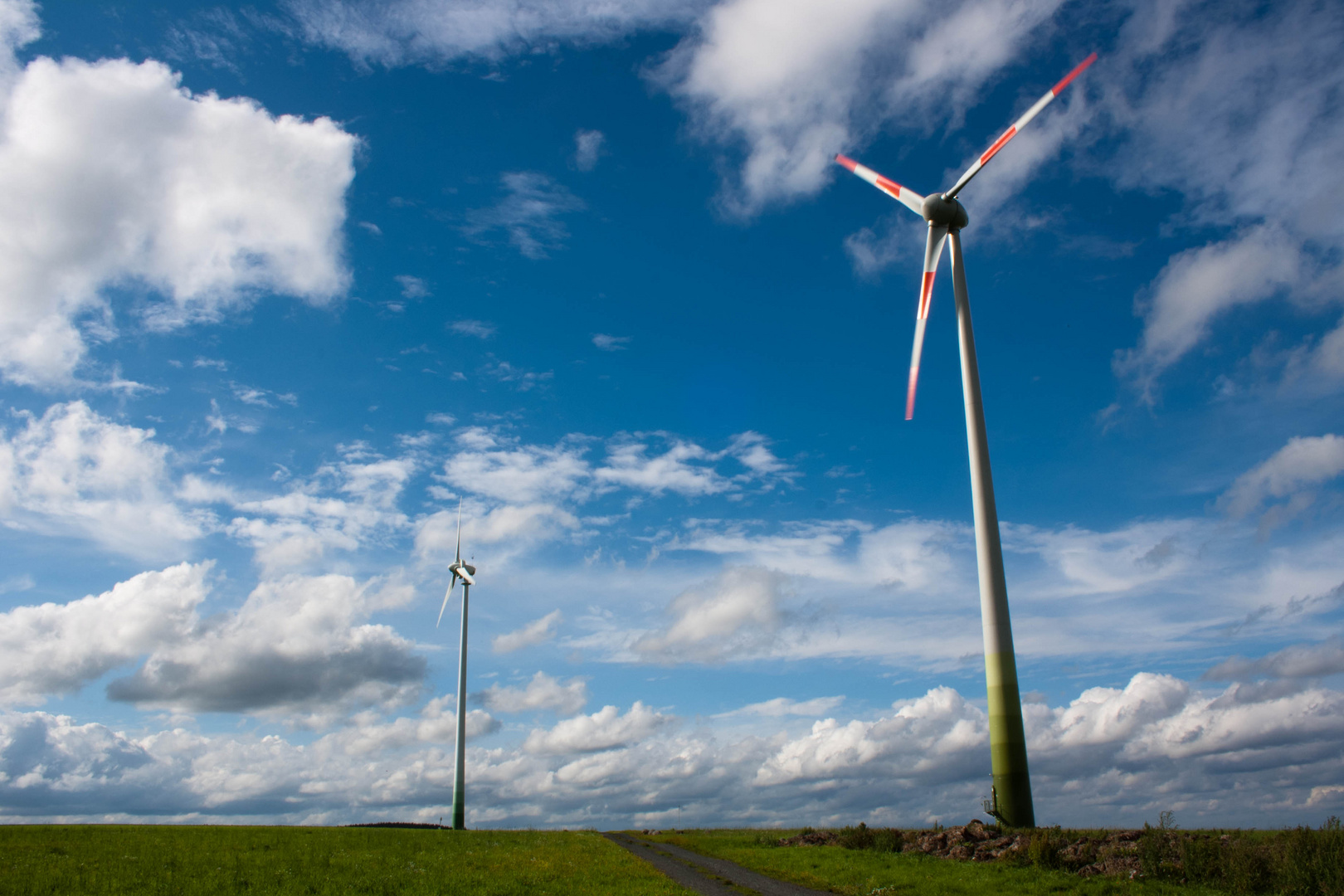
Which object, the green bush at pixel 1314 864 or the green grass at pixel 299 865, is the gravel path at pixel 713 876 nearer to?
the green grass at pixel 299 865

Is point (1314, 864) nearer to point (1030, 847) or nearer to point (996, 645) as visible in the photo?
point (1030, 847)

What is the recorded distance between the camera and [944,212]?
54.6 metres

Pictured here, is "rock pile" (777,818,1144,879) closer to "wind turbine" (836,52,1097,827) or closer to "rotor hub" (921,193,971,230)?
"wind turbine" (836,52,1097,827)

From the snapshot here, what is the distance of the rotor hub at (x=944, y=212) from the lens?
179ft

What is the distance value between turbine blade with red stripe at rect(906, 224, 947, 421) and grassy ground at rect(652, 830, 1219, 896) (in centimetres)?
2178

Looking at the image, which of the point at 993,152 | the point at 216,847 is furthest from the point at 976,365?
the point at 216,847

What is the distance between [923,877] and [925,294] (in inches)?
1320

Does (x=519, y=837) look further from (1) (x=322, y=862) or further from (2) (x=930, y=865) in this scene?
(2) (x=930, y=865)

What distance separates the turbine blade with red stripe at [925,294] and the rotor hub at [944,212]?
1.43 ft

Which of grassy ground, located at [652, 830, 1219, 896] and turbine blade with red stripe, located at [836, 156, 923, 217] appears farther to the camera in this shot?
turbine blade with red stripe, located at [836, 156, 923, 217]

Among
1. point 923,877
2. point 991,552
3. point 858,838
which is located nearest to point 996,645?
point 991,552

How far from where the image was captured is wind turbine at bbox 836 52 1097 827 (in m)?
41.9

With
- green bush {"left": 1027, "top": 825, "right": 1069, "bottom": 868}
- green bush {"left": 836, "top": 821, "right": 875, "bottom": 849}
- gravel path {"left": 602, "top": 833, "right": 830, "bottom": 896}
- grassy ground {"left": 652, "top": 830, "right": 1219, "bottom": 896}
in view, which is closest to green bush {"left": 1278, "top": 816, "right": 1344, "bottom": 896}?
grassy ground {"left": 652, "top": 830, "right": 1219, "bottom": 896}

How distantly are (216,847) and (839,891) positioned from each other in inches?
1609
